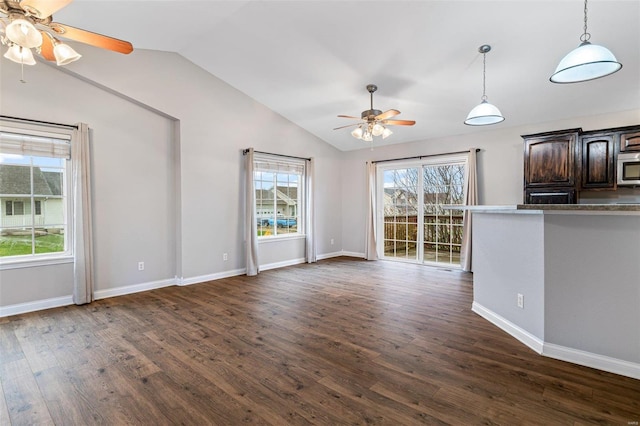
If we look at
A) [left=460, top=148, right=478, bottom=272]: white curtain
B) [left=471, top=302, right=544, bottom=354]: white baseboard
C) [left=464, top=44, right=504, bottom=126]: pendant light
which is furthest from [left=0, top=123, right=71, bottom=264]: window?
[left=460, top=148, right=478, bottom=272]: white curtain

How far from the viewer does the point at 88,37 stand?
2.25m

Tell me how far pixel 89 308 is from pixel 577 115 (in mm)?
7343

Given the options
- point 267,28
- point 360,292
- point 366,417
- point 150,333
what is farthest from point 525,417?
point 267,28

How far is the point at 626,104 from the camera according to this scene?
436 centimetres

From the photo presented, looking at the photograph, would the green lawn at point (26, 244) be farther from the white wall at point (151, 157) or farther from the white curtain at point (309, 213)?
the white curtain at point (309, 213)

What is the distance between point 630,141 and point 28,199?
7.76 meters

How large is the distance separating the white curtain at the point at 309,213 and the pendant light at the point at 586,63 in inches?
187

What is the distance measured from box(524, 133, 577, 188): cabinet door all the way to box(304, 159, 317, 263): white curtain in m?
3.90

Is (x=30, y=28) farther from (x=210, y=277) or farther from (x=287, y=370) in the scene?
(x=210, y=277)

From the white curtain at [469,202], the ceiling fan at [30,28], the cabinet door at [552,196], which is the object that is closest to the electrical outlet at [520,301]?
the cabinet door at [552,196]

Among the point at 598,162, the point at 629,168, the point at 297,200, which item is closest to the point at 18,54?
the point at 297,200

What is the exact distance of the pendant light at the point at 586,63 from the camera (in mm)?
2135

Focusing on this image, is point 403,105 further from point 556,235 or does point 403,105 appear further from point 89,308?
point 89,308

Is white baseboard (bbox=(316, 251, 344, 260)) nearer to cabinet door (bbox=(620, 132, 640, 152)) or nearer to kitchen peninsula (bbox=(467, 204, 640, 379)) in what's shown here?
kitchen peninsula (bbox=(467, 204, 640, 379))
